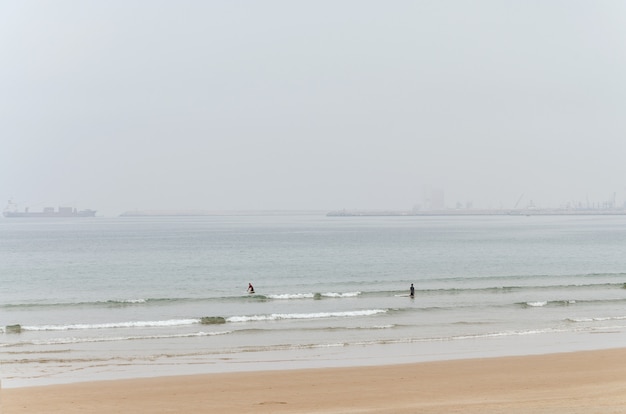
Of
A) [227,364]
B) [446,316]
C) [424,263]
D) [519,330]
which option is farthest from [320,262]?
[227,364]

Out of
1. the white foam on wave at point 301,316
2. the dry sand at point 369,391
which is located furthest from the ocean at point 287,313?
Result: the dry sand at point 369,391

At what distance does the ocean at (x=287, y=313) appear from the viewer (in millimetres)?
23719

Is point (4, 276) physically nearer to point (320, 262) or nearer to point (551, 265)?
point (320, 262)

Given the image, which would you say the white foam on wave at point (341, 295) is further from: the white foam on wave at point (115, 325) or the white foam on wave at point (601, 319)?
the white foam on wave at point (601, 319)

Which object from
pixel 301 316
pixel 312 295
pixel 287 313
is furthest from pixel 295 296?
pixel 301 316

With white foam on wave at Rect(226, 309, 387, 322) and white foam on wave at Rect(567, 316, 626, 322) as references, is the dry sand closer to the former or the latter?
white foam on wave at Rect(567, 316, 626, 322)

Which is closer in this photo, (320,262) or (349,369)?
(349,369)

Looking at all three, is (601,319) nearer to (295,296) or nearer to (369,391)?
(295,296)

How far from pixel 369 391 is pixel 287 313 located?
18.6 m

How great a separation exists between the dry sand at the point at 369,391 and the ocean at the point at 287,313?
1.78 m

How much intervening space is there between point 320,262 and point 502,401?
186 feet

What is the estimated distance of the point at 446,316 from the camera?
33906mm

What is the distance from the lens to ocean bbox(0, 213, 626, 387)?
23719 millimetres

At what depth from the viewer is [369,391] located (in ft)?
58.3
